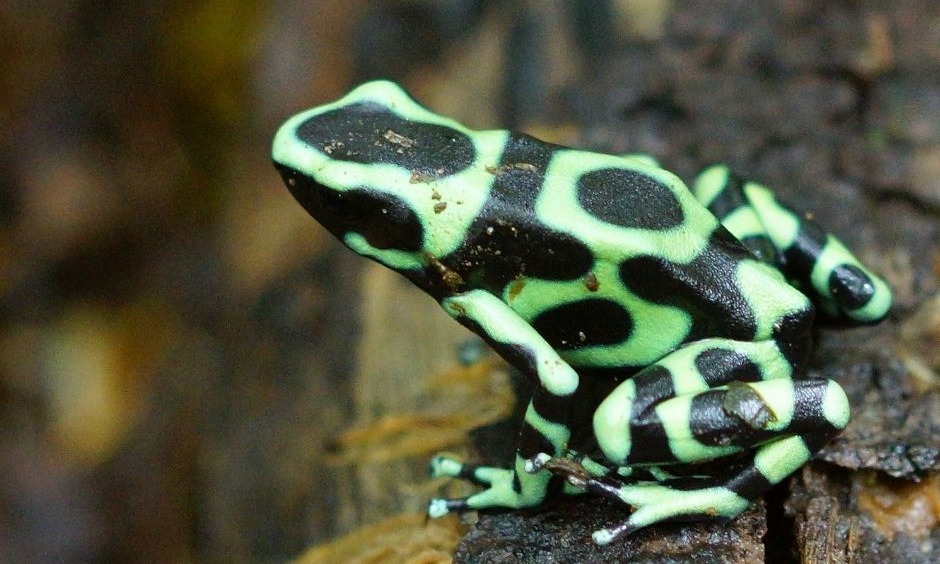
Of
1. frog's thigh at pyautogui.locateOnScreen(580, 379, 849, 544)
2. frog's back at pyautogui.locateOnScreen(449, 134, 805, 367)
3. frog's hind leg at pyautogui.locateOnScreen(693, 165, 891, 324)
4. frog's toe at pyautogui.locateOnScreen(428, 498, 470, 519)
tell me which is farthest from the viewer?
frog's hind leg at pyautogui.locateOnScreen(693, 165, 891, 324)

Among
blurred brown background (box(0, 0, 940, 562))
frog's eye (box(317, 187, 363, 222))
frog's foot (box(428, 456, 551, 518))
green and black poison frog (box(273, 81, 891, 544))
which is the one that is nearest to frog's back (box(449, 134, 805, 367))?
green and black poison frog (box(273, 81, 891, 544))

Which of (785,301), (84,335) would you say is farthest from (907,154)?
(84,335)

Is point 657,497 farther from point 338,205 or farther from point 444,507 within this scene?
point 338,205

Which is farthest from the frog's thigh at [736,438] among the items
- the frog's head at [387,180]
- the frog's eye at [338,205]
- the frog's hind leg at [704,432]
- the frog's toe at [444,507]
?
the frog's eye at [338,205]

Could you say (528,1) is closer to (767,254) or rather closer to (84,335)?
(767,254)

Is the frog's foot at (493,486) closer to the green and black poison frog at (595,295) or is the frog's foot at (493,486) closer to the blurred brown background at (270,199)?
the green and black poison frog at (595,295)

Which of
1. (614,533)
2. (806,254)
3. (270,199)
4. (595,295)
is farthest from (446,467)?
(270,199)

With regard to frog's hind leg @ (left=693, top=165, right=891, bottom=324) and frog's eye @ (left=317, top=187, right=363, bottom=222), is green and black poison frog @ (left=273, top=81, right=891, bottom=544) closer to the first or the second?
frog's eye @ (left=317, top=187, right=363, bottom=222)
